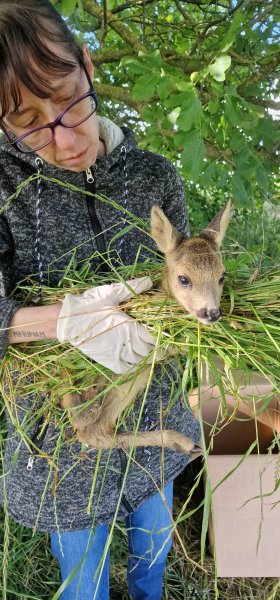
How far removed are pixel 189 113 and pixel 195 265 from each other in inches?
19.7

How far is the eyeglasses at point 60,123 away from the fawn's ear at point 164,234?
364 millimetres

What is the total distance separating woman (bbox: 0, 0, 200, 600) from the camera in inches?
49.8

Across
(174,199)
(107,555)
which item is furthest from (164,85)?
(107,555)

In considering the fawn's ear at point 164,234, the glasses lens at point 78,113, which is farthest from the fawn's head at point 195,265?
the glasses lens at point 78,113

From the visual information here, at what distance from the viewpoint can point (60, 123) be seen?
132 centimetres

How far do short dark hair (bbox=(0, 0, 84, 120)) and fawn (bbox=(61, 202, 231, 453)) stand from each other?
0.46 m

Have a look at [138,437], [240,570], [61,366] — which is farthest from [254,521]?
[61,366]

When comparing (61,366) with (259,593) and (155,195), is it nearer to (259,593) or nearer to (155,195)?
(155,195)

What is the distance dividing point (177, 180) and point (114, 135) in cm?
29

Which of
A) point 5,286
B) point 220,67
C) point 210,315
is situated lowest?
point 5,286

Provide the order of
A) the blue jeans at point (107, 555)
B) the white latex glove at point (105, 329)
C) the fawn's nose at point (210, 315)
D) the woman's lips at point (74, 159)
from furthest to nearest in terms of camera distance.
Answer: the blue jeans at point (107, 555) → the woman's lips at point (74, 159) → the white latex glove at point (105, 329) → the fawn's nose at point (210, 315)

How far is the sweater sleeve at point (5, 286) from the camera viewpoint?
1354 mm

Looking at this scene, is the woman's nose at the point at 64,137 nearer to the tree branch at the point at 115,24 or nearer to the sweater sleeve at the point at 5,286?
the sweater sleeve at the point at 5,286

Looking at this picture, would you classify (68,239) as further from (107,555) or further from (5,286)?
(107,555)
